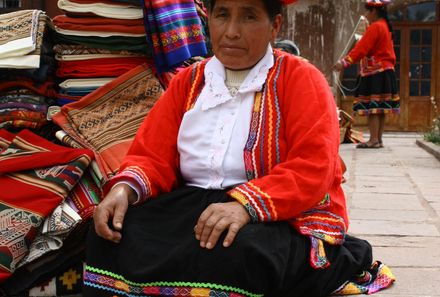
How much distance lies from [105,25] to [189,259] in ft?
4.80

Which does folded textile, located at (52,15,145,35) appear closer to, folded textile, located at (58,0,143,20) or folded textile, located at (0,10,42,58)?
folded textile, located at (58,0,143,20)

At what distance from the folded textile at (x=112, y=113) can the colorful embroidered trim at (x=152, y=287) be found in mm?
Answer: 780

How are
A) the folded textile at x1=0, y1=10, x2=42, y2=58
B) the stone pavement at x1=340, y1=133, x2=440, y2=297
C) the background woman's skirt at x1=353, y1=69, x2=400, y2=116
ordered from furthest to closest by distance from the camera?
the background woman's skirt at x1=353, y1=69, x2=400, y2=116 → the folded textile at x1=0, y1=10, x2=42, y2=58 → the stone pavement at x1=340, y1=133, x2=440, y2=297

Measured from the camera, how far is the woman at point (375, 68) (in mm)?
7766

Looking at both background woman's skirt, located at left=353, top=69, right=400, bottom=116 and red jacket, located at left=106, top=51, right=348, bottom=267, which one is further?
background woman's skirt, located at left=353, top=69, right=400, bottom=116

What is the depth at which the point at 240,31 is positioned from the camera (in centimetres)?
210

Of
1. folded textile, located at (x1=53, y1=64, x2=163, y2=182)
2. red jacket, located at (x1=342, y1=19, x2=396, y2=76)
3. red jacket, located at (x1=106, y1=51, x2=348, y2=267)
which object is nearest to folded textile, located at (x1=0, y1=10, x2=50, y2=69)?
folded textile, located at (x1=53, y1=64, x2=163, y2=182)

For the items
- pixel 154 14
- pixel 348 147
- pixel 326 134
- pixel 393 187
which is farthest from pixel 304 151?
pixel 348 147

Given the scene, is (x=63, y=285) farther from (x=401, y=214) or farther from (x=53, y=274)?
(x=401, y=214)

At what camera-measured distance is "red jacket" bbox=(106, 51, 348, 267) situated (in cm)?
191

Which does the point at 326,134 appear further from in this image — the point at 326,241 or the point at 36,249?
the point at 36,249

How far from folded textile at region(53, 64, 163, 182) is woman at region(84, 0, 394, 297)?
556mm

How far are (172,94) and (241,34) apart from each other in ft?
1.13

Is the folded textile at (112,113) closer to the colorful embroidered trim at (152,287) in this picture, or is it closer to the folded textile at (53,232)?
the folded textile at (53,232)
